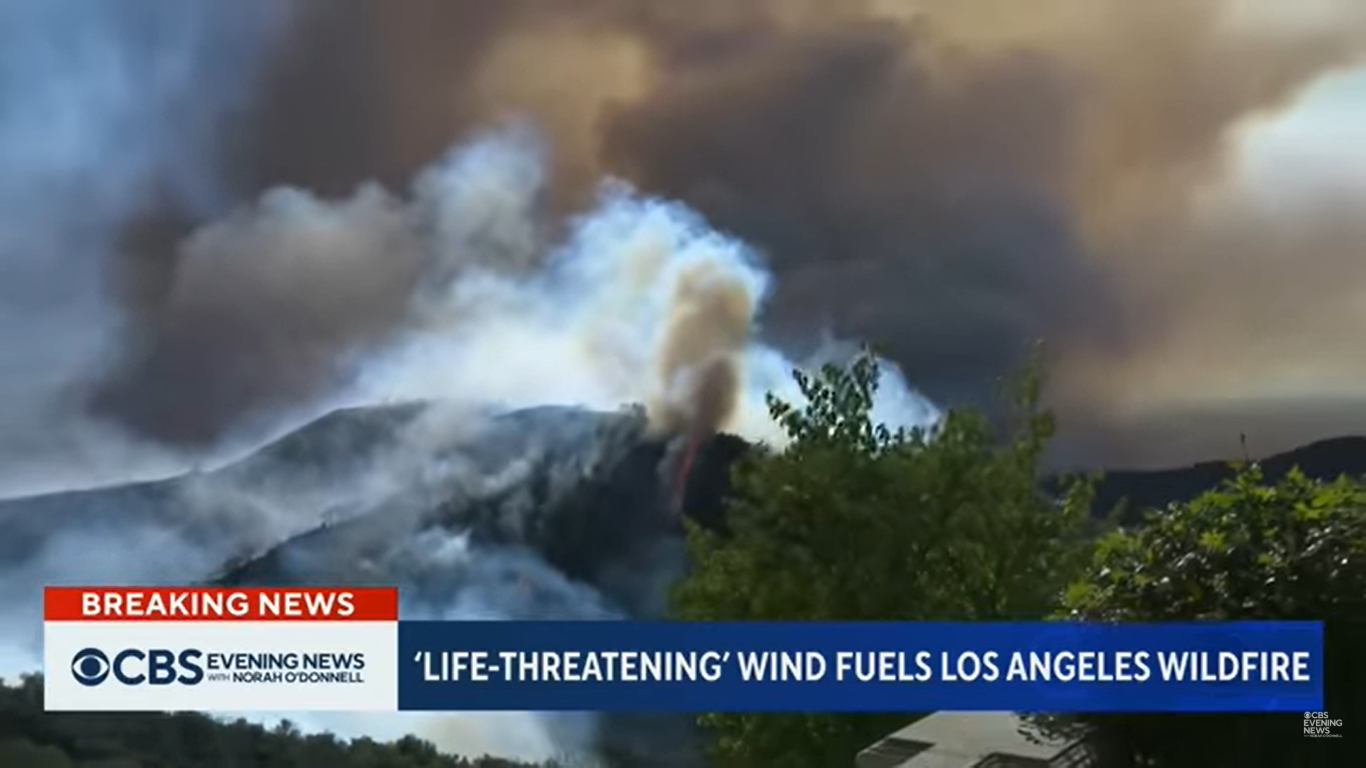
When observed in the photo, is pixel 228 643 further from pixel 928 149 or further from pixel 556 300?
pixel 928 149

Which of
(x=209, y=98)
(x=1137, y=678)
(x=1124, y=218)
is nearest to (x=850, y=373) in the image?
(x=1124, y=218)

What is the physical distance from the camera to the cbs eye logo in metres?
2.66

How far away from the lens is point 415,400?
265 centimetres

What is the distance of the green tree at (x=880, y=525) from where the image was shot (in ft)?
8.65

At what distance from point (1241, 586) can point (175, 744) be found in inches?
81.4

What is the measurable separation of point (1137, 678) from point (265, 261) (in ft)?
6.00

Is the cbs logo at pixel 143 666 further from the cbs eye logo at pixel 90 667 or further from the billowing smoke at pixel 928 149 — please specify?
the billowing smoke at pixel 928 149

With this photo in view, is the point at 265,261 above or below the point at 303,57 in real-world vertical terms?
below

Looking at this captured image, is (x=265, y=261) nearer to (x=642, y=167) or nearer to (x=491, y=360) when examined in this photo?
(x=491, y=360)

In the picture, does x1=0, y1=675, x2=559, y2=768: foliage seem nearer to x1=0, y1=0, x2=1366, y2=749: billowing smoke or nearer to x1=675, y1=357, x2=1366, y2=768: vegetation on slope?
x1=0, y1=0, x2=1366, y2=749: billowing smoke

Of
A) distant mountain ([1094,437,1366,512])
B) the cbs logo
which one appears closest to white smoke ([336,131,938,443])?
distant mountain ([1094,437,1366,512])

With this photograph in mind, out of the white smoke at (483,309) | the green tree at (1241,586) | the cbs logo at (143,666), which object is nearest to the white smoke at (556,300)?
the white smoke at (483,309)

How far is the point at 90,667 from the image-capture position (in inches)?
105

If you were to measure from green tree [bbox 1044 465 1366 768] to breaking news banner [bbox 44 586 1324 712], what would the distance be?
0.18 ft
